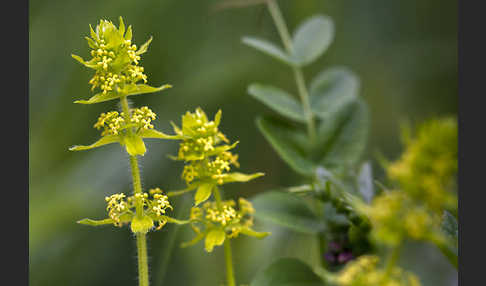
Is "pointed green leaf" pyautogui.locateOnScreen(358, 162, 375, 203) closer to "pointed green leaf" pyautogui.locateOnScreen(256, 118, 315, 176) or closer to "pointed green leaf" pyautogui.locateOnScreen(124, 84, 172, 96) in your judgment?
"pointed green leaf" pyautogui.locateOnScreen(256, 118, 315, 176)

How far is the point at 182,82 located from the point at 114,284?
60cm

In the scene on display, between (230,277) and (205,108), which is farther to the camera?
(205,108)

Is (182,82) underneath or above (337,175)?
above

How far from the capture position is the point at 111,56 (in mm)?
565

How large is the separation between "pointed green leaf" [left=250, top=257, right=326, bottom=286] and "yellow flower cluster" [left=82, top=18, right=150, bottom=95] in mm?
273

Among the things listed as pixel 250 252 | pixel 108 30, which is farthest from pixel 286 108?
pixel 108 30

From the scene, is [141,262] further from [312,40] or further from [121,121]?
[312,40]

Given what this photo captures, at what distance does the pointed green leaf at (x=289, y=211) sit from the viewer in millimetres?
778

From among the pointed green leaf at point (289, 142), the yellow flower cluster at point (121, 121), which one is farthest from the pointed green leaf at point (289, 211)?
the yellow flower cluster at point (121, 121)

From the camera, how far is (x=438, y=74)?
4.13 ft

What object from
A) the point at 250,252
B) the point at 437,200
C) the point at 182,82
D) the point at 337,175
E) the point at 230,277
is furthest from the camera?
the point at 182,82

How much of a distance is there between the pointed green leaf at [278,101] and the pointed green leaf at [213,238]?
0.33m

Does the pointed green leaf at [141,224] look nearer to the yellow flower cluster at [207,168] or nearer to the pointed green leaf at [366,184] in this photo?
the yellow flower cluster at [207,168]

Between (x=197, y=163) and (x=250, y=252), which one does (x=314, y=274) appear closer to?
(x=197, y=163)
